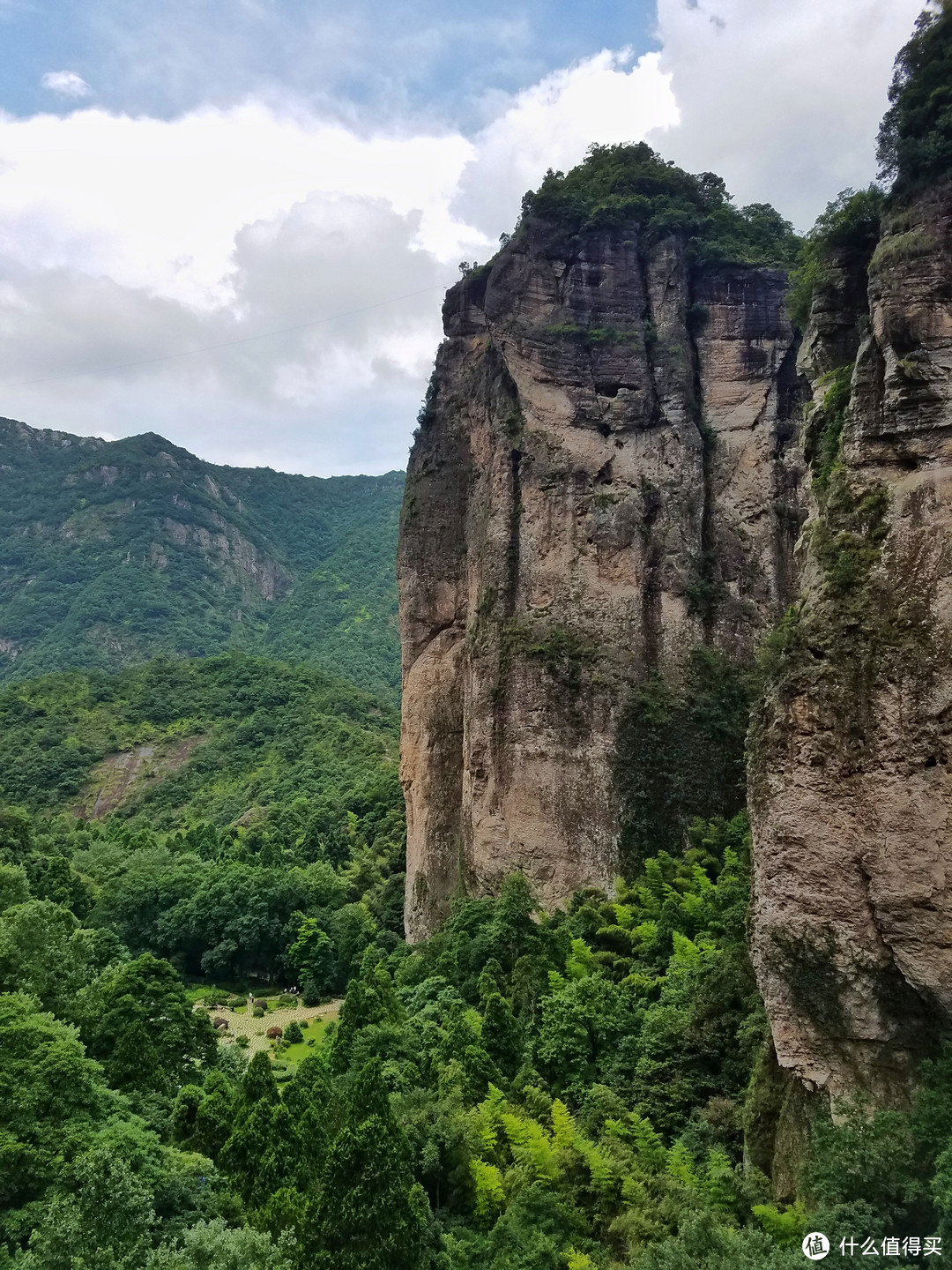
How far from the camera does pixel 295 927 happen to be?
34.3m

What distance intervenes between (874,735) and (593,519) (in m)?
16.3

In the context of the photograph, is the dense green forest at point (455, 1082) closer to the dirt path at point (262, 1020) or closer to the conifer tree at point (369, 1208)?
the conifer tree at point (369, 1208)

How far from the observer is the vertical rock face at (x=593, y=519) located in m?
26.0

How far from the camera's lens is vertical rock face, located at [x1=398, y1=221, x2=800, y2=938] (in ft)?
85.1

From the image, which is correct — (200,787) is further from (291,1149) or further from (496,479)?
(291,1149)

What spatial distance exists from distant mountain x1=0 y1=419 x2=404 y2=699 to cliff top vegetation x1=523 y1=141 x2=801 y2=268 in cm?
6043

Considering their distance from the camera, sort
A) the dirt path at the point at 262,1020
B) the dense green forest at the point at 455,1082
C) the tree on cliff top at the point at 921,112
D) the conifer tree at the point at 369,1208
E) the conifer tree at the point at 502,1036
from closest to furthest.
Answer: the dense green forest at the point at 455,1082 < the conifer tree at the point at 369,1208 < the tree on cliff top at the point at 921,112 < the conifer tree at the point at 502,1036 < the dirt path at the point at 262,1020

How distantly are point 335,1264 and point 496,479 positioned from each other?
2150cm

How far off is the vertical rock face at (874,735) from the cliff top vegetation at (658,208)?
55.2ft

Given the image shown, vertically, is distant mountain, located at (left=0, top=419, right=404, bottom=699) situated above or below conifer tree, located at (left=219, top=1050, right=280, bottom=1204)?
above

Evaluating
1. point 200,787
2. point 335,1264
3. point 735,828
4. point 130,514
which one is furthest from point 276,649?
point 335,1264

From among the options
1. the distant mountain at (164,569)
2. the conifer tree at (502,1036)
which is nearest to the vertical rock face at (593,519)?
the conifer tree at (502,1036)

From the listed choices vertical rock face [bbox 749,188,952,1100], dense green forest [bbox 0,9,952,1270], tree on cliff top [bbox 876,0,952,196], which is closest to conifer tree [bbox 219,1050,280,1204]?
dense green forest [bbox 0,9,952,1270]

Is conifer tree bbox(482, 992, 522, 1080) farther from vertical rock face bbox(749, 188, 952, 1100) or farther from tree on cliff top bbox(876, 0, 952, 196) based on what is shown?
→ tree on cliff top bbox(876, 0, 952, 196)
